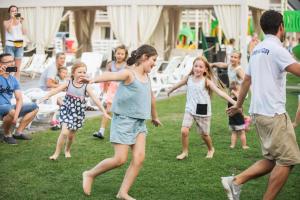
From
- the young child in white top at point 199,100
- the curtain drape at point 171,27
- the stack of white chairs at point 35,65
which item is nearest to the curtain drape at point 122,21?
the stack of white chairs at point 35,65

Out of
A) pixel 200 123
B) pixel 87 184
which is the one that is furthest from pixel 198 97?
pixel 87 184

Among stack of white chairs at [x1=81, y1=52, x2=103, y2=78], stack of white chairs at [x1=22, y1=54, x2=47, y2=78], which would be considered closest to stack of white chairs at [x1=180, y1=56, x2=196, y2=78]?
stack of white chairs at [x1=81, y1=52, x2=103, y2=78]

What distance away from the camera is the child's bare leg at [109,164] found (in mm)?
5410

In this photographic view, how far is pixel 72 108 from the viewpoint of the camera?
7586mm

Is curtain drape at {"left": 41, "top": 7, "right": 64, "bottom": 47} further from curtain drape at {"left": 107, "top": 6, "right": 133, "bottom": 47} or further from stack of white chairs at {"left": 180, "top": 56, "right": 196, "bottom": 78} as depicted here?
stack of white chairs at {"left": 180, "top": 56, "right": 196, "bottom": 78}

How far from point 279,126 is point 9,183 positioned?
2.94 meters

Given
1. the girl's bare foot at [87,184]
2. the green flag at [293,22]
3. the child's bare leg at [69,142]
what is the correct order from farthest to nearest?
the green flag at [293,22]
the child's bare leg at [69,142]
the girl's bare foot at [87,184]

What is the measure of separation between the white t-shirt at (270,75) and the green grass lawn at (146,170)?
1179 millimetres

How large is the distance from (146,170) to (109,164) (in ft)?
4.67

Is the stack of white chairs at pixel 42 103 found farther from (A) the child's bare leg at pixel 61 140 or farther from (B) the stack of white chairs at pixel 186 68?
(B) the stack of white chairs at pixel 186 68

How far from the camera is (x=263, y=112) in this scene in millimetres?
4832

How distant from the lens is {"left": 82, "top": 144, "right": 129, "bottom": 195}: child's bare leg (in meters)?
5.41

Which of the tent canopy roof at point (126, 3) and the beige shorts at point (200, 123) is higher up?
the tent canopy roof at point (126, 3)

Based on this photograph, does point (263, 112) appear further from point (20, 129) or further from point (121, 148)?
point (20, 129)
